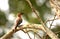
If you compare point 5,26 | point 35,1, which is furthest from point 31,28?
point 5,26

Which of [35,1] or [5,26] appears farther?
[5,26]

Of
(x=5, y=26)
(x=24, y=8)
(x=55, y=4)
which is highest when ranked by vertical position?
(x=55, y=4)

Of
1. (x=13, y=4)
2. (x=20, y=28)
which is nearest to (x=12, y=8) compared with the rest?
(x=13, y=4)

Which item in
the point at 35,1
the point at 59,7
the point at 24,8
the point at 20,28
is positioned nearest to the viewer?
the point at 59,7

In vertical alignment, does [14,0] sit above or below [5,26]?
above

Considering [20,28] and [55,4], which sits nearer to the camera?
[55,4]

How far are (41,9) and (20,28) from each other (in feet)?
18.0

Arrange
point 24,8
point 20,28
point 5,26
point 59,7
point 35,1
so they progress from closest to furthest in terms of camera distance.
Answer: point 59,7 → point 20,28 → point 24,8 → point 35,1 → point 5,26

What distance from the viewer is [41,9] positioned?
9023 mm

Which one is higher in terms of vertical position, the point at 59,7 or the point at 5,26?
the point at 59,7

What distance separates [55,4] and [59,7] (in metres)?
0.06

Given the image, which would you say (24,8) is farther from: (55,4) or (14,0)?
(55,4)

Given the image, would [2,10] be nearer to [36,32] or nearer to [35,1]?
[35,1]

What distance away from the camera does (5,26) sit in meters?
9.70
